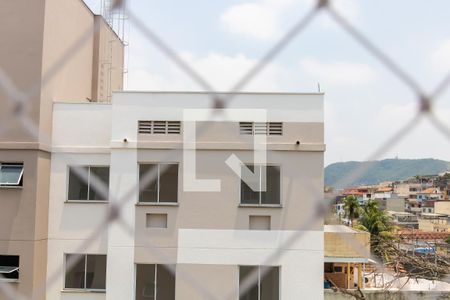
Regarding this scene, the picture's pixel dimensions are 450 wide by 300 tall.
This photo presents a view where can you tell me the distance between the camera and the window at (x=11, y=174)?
3629mm

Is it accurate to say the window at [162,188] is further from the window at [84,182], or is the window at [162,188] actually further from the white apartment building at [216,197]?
the window at [84,182]

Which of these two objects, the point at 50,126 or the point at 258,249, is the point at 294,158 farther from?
the point at 50,126

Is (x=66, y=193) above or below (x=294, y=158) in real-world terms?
below

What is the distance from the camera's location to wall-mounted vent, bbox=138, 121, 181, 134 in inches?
Result: 144

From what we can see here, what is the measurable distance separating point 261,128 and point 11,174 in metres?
1.84

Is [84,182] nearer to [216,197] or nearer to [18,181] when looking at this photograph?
[18,181]

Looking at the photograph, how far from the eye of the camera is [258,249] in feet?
11.7

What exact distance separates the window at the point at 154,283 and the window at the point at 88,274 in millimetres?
324

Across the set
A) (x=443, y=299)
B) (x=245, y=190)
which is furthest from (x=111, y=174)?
(x=443, y=299)

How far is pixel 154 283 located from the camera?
11.9 feet

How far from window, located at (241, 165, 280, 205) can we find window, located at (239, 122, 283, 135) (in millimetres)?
251

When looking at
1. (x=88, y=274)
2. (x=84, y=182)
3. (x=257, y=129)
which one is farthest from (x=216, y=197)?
(x=88, y=274)

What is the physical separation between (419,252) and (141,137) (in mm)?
2046

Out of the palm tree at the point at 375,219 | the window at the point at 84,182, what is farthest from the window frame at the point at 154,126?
the palm tree at the point at 375,219
